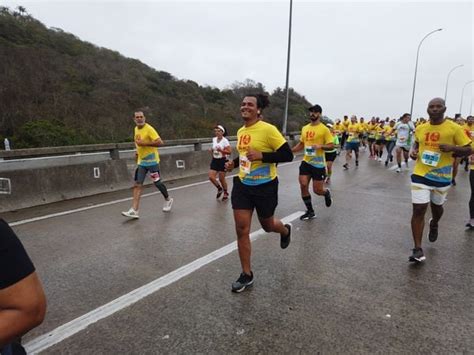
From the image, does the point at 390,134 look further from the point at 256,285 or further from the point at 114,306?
the point at 114,306

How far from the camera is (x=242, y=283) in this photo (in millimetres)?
Answer: 3738

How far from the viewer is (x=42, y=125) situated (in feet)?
67.4

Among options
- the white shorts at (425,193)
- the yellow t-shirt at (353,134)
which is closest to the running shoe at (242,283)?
the white shorts at (425,193)

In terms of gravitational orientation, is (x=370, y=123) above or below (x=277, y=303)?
above

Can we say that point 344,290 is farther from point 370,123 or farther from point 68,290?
point 370,123

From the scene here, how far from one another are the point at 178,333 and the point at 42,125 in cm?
2074

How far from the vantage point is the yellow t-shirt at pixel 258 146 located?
3803 millimetres

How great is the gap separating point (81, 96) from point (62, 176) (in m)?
22.9

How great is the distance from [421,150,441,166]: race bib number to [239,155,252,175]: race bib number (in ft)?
7.56

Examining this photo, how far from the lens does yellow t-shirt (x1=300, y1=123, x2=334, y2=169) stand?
21.4 ft

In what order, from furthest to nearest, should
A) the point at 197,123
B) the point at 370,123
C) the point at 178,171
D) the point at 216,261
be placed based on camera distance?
the point at 197,123
the point at 370,123
the point at 178,171
the point at 216,261

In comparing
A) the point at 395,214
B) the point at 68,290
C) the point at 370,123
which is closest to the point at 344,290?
the point at 68,290

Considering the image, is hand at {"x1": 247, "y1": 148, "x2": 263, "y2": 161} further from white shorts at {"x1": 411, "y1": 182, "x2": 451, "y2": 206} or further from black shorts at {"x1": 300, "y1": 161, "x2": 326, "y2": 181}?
black shorts at {"x1": 300, "y1": 161, "x2": 326, "y2": 181}

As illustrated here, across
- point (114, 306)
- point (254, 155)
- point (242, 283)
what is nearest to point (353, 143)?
point (254, 155)
